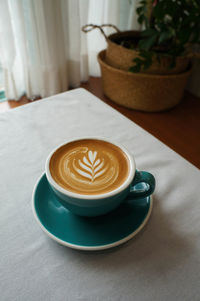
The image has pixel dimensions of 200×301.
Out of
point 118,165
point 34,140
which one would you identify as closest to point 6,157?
point 34,140

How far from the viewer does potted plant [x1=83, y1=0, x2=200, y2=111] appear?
3.48 feet

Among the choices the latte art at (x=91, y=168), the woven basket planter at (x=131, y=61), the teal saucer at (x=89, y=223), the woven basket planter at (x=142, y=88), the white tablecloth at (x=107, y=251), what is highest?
the latte art at (x=91, y=168)

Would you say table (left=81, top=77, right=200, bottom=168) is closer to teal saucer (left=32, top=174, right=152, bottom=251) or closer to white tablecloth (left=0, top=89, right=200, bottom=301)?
white tablecloth (left=0, top=89, right=200, bottom=301)

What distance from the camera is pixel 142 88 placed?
1.26 m

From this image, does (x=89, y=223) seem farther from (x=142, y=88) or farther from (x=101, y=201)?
(x=142, y=88)

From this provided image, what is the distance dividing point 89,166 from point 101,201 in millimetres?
75

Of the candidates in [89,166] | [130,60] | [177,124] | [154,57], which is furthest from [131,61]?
[89,166]

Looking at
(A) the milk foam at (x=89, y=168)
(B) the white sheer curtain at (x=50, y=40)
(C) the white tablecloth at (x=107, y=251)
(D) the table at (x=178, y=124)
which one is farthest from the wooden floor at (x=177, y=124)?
(A) the milk foam at (x=89, y=168)

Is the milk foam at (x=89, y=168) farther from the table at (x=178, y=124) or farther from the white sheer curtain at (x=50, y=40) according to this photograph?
the white sheer curtain at (x=50, y=40)

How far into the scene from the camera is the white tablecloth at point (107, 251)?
0.32 metres

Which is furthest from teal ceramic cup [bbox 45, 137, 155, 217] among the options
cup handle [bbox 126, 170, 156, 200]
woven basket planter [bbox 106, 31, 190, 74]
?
woven basket planter [bbox 106, 31, 190, 74]

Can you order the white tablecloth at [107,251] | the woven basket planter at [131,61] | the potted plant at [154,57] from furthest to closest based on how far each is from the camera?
the woven basket planter at [131,61], the potted plant at [154,57], the white tablecloth at [107,251]

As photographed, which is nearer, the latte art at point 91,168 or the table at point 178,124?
the latte art at point 91,168

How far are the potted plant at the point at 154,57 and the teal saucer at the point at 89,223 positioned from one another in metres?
0.85
